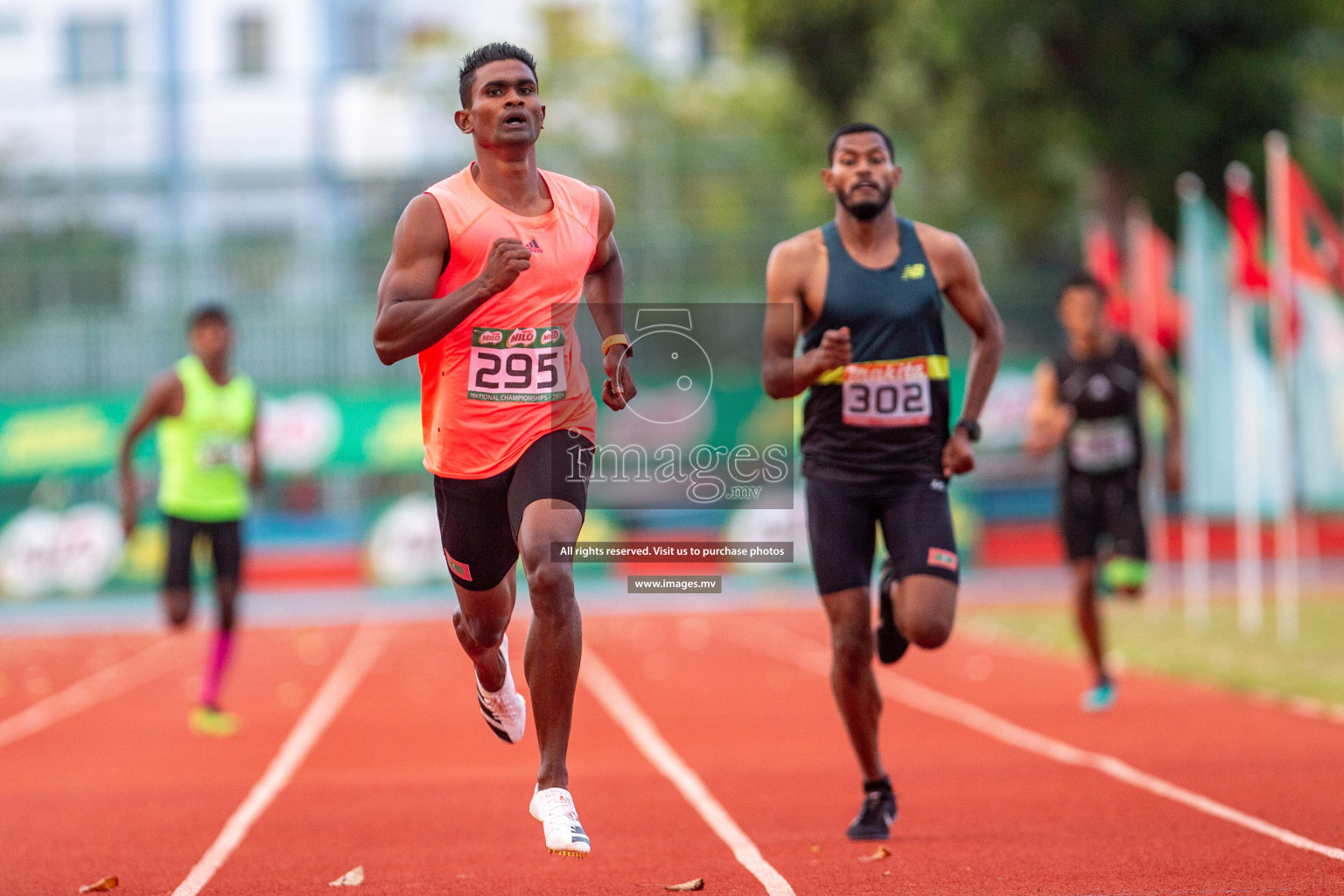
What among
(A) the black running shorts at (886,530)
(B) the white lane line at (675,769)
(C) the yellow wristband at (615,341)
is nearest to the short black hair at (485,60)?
(C) the yellow wristband at (615,341)

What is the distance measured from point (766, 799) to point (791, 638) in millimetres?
10376

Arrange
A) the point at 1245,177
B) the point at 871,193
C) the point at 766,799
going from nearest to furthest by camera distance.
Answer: the point at 871,193 < the point at 766,799 < the point at 1245,177

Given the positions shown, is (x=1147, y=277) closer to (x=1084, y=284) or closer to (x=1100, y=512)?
(x=1084, y=284)

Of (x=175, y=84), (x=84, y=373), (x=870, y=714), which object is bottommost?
(x=870, y=714)

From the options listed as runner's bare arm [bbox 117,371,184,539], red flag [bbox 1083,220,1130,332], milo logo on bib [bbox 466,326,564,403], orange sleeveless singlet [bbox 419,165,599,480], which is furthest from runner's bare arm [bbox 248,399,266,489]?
red flag [bbox 1083,220,1130,332]

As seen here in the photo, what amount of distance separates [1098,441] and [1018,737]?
6.74ft

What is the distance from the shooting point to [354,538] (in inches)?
1027

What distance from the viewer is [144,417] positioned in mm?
10977

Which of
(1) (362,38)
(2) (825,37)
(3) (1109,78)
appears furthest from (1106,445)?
(1) (362,38)

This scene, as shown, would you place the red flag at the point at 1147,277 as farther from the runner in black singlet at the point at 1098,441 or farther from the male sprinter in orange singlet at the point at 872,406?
the male sprinter in orange singlet at the point at 872,406

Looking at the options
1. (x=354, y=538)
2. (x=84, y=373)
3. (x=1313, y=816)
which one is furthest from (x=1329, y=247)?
(x=84, y=373)

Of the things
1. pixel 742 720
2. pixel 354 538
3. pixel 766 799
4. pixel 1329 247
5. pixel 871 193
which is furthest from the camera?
pixel 354 538

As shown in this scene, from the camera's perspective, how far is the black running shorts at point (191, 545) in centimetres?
1109

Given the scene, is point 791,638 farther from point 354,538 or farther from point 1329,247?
point 354,538
